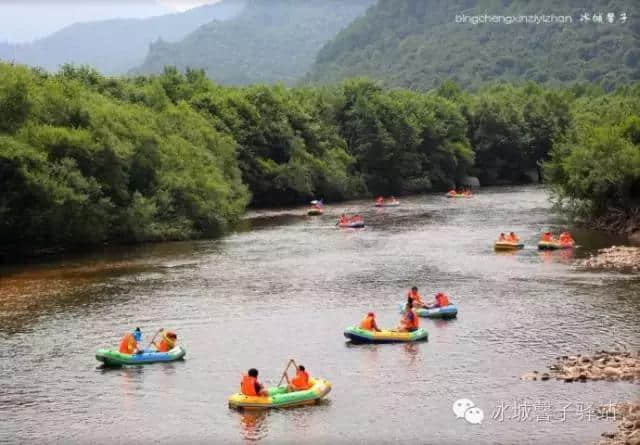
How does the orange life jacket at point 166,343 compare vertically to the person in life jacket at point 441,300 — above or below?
above

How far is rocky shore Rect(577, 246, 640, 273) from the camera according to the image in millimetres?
46844

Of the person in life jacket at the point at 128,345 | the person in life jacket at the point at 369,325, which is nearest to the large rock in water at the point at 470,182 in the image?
the person in life jacket at the point at 369,325

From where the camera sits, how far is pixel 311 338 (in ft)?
113

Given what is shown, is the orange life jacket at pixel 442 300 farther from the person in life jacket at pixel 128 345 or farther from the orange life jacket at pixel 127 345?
the orange life jacket at pixel 127 345

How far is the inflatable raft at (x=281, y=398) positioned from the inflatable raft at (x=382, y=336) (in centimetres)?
674

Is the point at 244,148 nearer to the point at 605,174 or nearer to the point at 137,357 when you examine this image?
the point at 605,174

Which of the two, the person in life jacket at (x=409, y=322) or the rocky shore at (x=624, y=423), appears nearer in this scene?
the rocky shore at (x=624, y=423)

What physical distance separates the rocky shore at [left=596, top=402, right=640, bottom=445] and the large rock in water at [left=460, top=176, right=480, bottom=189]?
303 feet

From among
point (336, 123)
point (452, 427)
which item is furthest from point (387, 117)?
point (452, 427)

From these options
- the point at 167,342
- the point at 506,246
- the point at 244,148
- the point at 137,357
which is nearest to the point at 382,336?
the point at 167,342

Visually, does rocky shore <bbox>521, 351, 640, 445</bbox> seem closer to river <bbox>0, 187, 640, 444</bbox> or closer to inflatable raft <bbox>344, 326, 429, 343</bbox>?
river <bbox>0, 187, 640, 444</bbox>

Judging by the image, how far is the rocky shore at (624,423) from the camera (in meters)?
21.9

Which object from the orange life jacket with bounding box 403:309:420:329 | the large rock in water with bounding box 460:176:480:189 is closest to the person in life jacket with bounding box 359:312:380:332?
the orange life jacket with bounding box 403:309:420:329

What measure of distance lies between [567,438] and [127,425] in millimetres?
12292
